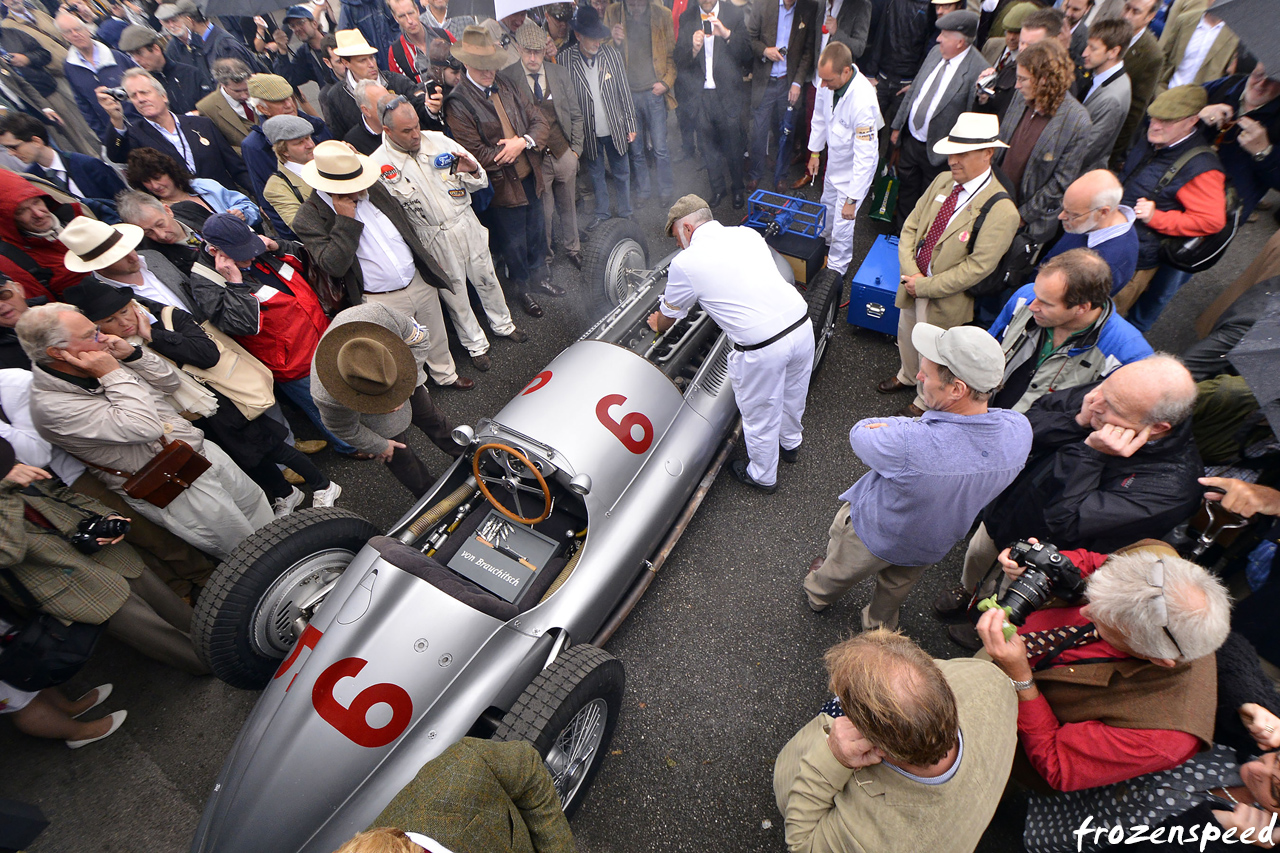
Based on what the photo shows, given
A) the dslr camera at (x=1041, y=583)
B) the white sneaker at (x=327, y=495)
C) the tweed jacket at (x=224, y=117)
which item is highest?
the tweed jacket at (x=224, y=117)

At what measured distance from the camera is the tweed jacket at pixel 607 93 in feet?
18.2

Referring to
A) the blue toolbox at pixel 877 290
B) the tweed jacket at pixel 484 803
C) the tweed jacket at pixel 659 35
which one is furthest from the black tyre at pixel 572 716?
the tweed jacket at pixel 659 35

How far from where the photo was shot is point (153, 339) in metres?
3.16

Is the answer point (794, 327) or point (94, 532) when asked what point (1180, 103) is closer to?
point (794, 327)

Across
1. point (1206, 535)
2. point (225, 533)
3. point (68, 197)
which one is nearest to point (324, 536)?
point (225, 533)

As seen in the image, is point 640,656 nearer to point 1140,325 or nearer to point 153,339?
point 153,339

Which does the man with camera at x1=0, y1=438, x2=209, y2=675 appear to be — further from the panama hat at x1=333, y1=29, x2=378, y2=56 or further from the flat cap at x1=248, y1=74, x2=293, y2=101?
the panama hat at x1=333, y1=29, x2=378, y2=56

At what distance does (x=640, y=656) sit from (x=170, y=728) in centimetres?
261

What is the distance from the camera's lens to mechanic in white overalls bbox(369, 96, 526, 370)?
4.03 meters

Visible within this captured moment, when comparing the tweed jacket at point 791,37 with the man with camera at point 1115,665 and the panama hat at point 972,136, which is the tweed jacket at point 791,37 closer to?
the panama hat at point 972,136

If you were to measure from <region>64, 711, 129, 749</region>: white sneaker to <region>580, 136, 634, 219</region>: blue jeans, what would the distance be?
17.8 ft

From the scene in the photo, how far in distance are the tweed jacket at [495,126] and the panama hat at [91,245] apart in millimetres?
2470

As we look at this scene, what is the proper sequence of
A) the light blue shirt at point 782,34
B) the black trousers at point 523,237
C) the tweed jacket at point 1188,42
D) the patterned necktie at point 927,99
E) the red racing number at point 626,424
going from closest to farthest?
the red racing number at point 626,424
the patterned necktie at point 927,99
the tweed jacket at point 1188,42
the black trousers at point 523,237
the light blue shirt at point 782,34

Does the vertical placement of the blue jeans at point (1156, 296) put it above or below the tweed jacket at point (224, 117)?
below
